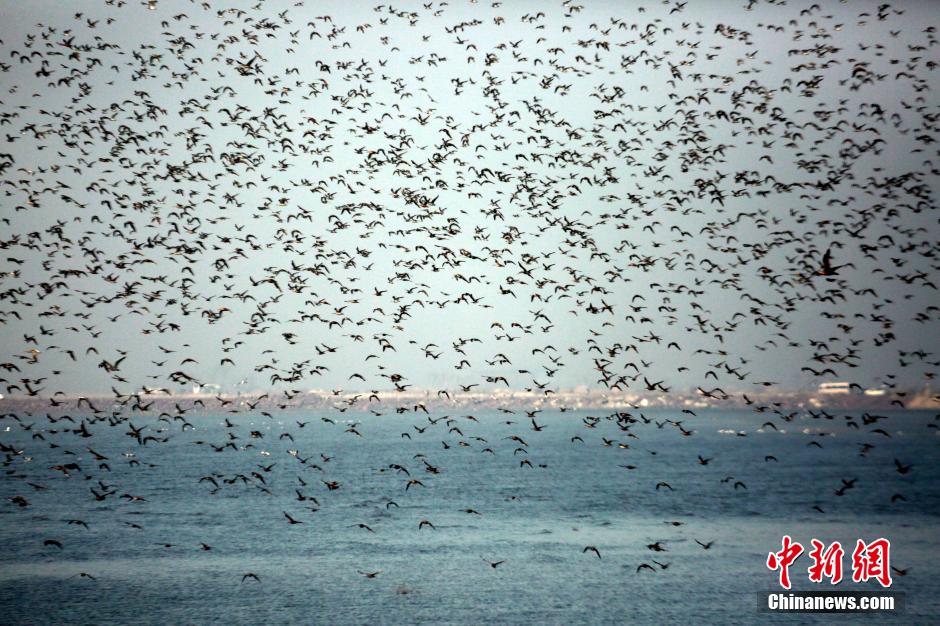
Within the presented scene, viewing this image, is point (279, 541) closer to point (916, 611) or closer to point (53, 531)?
point (53, 531)

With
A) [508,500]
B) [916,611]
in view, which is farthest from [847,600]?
[508,500]

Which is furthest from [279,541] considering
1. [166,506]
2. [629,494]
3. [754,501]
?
[754,501]

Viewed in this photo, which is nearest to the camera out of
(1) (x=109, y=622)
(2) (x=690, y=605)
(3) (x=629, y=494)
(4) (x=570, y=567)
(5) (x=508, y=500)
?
(1) (x=109, y=622)

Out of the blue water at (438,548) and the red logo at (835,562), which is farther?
the red logo at (835,562)

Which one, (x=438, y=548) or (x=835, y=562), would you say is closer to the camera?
(x=835, y=562)

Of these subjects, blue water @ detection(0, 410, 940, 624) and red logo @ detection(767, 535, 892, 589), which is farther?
red logo @ detection(767, 535, 892, 589)

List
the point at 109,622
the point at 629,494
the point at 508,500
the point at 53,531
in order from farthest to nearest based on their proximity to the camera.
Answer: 1. the point at 629,494
2. the point at 508,500
3. the point at 53,531
4. the point at 109,622

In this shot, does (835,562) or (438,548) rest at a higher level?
(835,562)

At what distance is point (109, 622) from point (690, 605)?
4186 cm

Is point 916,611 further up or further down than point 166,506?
further down

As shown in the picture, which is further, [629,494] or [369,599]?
[629,494]

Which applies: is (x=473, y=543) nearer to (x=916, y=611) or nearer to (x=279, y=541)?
(x=279, y=541)

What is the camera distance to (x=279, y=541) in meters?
90.2

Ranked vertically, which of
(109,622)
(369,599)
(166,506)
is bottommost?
(109,622)
